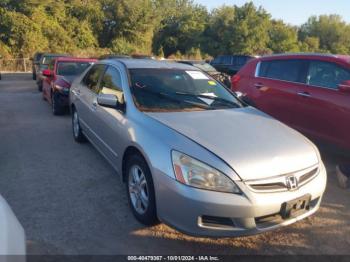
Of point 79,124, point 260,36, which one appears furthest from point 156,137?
point 260,36

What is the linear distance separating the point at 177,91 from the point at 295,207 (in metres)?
1.95

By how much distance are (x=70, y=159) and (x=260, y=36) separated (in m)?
51.2

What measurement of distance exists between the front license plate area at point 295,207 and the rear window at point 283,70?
10.6ft

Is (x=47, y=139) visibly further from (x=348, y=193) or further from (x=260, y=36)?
(x=260, y=36)

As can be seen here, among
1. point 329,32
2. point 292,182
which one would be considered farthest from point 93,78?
point 329,32

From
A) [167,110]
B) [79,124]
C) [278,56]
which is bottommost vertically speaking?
[79,124]

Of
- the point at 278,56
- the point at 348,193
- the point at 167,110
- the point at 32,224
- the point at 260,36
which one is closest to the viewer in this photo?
the point at 32,224

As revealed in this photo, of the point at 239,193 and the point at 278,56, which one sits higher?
the point at 278,56

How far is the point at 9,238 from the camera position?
1906mm

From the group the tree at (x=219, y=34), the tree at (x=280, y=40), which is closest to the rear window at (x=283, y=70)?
the tree at (x=219, y=34)

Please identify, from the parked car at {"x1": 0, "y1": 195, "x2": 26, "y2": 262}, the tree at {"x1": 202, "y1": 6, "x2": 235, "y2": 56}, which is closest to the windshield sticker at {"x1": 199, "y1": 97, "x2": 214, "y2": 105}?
the parked car at {"x1": 0, "y1": 195, "x2": 26, "y2": 262}

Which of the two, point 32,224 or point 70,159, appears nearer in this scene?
point 32,224

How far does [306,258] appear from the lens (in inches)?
122

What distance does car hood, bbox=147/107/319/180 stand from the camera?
295cm
